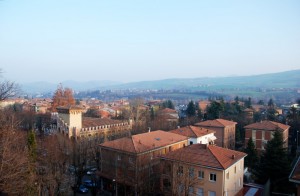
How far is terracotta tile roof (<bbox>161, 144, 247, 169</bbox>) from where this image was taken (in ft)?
63.1

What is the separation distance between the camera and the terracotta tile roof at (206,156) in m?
19.2

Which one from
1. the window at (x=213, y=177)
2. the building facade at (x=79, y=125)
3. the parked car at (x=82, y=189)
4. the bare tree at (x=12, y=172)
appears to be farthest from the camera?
the building facade at (x=79, y=125)

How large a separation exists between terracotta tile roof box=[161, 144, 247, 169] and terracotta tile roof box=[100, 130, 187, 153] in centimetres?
335

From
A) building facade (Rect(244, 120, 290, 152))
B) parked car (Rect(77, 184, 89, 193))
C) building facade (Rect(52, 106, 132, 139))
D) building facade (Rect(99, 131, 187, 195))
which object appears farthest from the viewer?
building facade (Rect(52, 106, 132, 139))

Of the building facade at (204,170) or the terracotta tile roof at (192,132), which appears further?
the terracotta tile roof at (192,132)

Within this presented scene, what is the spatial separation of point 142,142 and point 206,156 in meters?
6.86

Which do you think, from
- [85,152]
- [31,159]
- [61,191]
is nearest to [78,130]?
[85,152]

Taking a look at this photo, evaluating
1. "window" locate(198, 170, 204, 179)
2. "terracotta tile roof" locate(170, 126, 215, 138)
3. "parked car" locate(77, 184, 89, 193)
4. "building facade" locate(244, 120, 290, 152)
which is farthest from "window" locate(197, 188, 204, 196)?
"building facade" locate(244, 120, 290, 152)

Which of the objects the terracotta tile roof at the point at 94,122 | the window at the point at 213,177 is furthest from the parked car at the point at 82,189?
the terracotta tile roof at the point at 94,122

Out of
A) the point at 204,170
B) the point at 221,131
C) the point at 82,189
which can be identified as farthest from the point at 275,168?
the point at 82,189

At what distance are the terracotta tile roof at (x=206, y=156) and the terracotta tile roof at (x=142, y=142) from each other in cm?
335

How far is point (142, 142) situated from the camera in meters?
24.9

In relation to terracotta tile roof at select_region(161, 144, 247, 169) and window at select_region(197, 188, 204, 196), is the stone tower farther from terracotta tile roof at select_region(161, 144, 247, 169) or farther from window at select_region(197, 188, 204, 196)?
window at select_region(197, 188, 204, 196)

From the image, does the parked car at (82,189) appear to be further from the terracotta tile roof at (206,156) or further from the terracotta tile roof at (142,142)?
the terracotta tile roof at (206,156)
